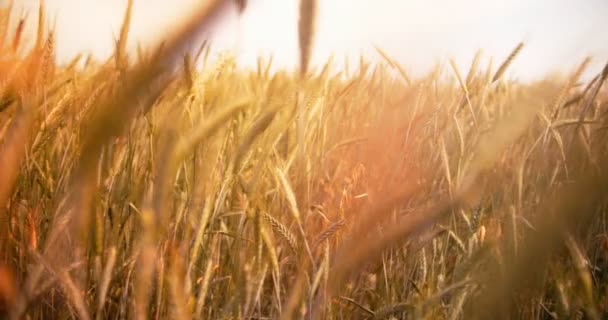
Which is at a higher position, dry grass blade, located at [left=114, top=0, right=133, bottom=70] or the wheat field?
dry grass blade, located at [left=114, top=0, right=133, bottom=70]

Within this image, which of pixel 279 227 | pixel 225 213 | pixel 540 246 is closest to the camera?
pixel 540 246

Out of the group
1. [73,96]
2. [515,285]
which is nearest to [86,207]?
[515,285]

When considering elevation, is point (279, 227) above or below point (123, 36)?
below

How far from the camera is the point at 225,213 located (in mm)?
606

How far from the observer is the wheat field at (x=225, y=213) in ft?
0.90

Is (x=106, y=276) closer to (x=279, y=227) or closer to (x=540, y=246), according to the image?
(x=279, y=227)

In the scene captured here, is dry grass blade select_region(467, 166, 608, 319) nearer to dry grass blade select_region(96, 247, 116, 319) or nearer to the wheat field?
the wheat field

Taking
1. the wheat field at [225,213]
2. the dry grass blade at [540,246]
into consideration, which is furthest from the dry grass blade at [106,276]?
the dry grass blade at [540,246]

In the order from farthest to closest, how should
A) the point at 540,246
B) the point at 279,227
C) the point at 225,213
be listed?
the point at 225,213, the point at 279,227, the point at 540,246

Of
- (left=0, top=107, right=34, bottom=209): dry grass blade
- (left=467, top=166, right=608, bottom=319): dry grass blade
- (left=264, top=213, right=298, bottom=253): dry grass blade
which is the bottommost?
(left=467, top=166, right=608, bottom=319): dry grass blade

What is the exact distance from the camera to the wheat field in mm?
275

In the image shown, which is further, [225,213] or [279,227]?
[225,213]

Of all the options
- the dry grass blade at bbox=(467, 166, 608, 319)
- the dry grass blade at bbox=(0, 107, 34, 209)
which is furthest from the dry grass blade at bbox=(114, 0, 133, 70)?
the dry grass blade at bbox=(467, 166, 608, 319)

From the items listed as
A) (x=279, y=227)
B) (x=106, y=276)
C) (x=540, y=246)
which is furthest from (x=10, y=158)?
(x=540, y=246)
